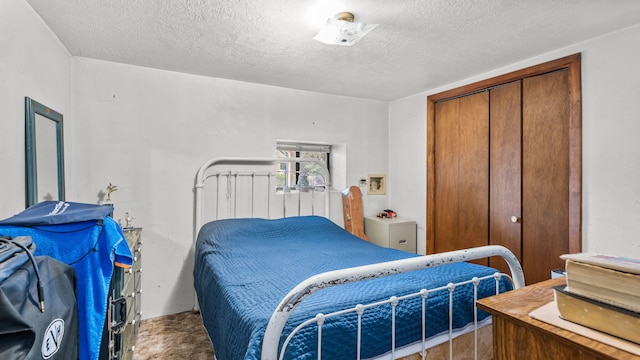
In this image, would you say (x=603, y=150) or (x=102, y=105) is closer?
(x=603, y=150)

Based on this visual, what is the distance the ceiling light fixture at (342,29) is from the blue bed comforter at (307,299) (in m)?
1.42

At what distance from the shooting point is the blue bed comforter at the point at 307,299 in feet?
3.86

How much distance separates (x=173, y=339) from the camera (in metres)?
2.39

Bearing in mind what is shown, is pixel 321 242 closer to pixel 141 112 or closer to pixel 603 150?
pixel 141 112

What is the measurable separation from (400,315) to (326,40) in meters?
1.61

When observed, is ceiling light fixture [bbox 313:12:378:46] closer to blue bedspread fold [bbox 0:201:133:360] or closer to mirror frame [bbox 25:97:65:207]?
blue bedspread fold [bbox 0:201:133:360]

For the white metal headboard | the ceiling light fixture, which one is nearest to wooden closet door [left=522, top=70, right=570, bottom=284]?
the ceiling light fixture

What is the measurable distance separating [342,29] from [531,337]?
5.68ft

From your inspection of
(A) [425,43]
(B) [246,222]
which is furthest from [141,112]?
(A) [425,43]

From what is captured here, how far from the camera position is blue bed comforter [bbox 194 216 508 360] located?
1.18 meters

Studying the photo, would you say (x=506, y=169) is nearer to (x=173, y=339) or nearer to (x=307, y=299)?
(x=307, y=299)

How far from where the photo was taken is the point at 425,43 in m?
2.20

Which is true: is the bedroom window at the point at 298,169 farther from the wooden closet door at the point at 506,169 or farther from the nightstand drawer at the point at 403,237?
the wooden closet door at the point at 506,169

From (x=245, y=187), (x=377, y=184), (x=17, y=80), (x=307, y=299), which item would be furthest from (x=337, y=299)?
(x=377, y=184)
